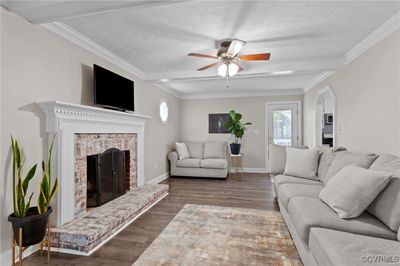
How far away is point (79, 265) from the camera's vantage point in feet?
5.92

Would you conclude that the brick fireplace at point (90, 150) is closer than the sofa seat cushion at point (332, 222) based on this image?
No

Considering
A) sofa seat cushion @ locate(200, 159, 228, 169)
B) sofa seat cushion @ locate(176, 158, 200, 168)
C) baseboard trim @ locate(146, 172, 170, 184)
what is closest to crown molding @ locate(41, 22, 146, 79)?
baseboard trim @ locate(146, 172, 170, 184)

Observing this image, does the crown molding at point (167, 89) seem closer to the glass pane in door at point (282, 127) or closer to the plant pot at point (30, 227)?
the glass pane in door at point (282, 127)

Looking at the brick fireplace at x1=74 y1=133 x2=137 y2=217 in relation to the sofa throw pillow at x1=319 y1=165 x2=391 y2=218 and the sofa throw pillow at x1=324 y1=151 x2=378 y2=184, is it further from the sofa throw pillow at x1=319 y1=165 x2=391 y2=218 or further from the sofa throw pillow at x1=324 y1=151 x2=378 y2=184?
the sofa throw pillow at x1=324 y1=151 x2=378 y2=184

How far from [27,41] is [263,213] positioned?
3454mm

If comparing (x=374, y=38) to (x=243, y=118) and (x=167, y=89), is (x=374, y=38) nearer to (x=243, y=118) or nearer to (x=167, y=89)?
(x=243, y=118)

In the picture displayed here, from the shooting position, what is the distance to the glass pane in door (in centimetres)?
598

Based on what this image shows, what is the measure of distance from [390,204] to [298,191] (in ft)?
3.04

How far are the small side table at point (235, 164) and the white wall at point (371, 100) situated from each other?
2.48 metres

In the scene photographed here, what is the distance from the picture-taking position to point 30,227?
5.55 ft

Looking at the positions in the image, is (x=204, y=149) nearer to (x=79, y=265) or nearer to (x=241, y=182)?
(x=241, y=182)

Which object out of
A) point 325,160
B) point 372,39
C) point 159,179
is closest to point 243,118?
point 159,179

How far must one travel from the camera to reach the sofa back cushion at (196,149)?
585cm

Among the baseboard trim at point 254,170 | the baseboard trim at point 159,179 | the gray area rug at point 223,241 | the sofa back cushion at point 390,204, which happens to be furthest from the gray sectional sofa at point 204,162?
the sofa back cushion at point 390,204
